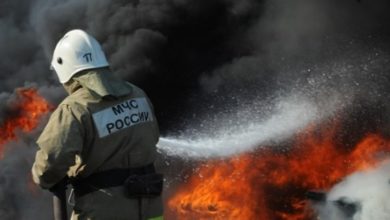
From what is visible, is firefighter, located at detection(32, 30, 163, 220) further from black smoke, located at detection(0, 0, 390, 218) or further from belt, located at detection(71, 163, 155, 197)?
black smoke, located at detection(0, 0, 390, 218)

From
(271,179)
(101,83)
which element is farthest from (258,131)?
(101,83)

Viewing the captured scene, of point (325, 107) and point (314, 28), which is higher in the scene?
point (314, 28)

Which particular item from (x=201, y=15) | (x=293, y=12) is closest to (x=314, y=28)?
(x=293, y=12)

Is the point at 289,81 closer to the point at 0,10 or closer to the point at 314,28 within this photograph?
the point at 314,28

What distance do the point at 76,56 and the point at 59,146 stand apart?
23.4 inches

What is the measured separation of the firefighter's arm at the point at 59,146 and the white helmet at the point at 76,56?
29 cm

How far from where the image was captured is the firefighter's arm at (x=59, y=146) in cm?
366

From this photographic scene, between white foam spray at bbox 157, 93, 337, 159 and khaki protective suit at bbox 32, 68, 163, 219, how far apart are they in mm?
4464

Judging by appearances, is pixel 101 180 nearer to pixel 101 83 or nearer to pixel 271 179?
pixel 101 83

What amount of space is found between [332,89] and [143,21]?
11.1ft

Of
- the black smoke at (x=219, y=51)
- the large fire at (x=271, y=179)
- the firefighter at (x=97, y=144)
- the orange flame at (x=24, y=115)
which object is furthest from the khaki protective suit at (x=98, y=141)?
the orange flame at (x=24, y=115)

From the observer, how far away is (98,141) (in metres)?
3.82

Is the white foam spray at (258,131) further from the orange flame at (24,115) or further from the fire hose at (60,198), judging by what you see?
the fire hose at (60,198)

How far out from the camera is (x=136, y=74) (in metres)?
9.95
